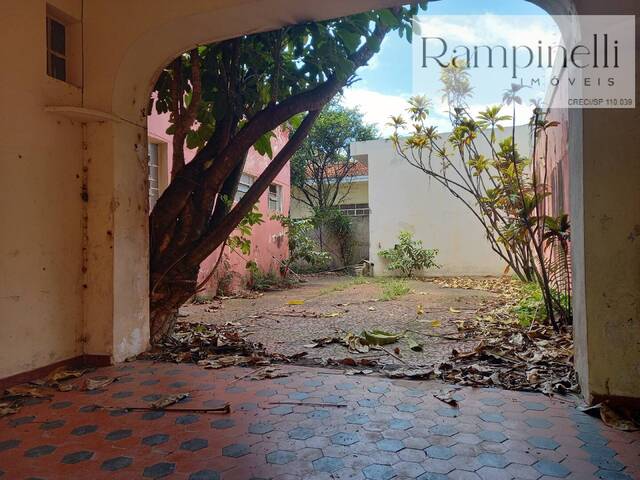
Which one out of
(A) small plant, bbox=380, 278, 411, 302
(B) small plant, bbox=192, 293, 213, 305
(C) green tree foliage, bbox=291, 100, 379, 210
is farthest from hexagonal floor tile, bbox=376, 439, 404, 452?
(C) green tree foliage, bbox=291, 100, 379, 210

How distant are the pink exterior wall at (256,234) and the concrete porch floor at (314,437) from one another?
4.49 metres

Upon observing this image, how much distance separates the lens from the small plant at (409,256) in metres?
10.9

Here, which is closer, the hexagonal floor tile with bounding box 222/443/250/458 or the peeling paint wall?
the hexagonal floor tile with bounding box 222/443/250/458

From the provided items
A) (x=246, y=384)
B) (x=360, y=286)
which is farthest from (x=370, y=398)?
(x=360, y=286)

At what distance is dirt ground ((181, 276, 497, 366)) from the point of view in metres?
3.69

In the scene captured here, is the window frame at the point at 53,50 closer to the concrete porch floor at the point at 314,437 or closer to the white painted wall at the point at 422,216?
the concrete porch floor at the point at 314,437

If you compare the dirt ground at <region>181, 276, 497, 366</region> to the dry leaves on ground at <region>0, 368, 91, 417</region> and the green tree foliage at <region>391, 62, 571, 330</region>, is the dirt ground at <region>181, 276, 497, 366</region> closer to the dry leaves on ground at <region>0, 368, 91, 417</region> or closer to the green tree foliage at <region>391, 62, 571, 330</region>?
the green tree foliage at <region>391, 62, 571, 330</region>

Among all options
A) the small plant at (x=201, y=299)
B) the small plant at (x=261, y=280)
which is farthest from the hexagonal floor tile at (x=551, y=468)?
the small plant at (x=261, y=280)

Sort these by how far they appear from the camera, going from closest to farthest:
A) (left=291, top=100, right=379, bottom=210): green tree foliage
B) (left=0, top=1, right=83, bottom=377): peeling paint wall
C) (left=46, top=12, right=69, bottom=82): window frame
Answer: (left=0, top=1, right=83, bottom=377): peeling paint wall < (left=46, top=12, right=69, bottom=82): window frame < (left=291, top=100, right=379, bottom=210): green tree foliage

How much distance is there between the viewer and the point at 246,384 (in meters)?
2.62

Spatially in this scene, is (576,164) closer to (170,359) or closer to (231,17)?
(231,17)

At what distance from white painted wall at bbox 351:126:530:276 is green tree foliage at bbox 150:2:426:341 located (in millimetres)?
7718

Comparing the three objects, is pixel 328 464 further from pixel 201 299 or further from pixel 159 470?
pixel 201 299

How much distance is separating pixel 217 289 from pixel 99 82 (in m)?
5.22
